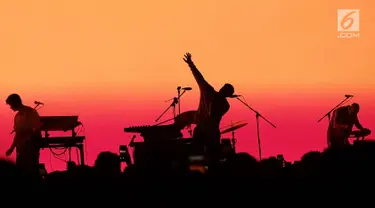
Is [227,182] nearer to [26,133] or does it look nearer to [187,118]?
[187,118]

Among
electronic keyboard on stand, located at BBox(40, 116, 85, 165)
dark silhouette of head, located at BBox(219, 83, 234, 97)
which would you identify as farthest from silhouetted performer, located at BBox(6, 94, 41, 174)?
dark silhouette of head, located at BBox(219, 83, 234, 97)

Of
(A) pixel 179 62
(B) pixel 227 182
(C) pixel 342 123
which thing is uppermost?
(A) pixel 179 62

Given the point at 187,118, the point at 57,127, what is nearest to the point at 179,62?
the point at 187,118

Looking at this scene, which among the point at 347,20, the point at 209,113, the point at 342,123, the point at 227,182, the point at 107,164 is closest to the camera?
the point at 227,182

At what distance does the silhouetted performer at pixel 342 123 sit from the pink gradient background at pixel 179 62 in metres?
0.68

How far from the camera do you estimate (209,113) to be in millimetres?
6523

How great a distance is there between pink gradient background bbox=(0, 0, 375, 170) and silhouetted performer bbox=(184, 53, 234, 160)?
193cm

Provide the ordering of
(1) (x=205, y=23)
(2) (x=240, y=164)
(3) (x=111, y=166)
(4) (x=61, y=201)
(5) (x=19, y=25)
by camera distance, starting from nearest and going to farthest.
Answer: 1. (4) (x=61, y=201)
2. (2) (x=240, y=164)
3. (3) (x=111, y=166)
4. (5) (x=19, y=25)
5. (1) (x=205, y=23)

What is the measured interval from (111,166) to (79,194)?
531mm

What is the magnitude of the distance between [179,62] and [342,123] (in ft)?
7.24

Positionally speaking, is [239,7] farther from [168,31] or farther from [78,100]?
[78,100]

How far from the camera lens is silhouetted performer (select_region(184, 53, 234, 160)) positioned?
6395 millimetres

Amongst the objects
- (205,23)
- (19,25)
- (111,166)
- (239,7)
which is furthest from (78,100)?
(111,166)

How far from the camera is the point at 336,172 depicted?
8.73 feet
